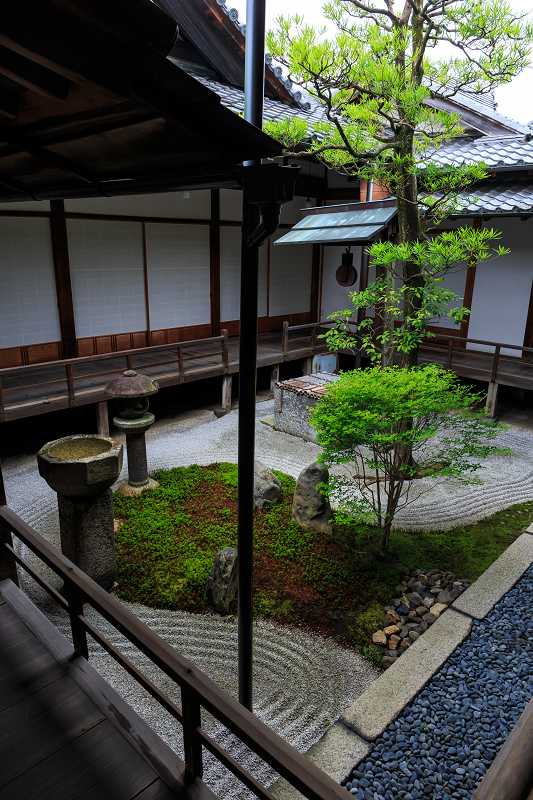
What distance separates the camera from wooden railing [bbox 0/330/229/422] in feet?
24.7

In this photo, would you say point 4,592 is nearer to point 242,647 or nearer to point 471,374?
point 242,647

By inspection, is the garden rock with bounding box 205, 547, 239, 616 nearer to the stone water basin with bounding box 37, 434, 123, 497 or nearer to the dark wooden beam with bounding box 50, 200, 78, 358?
the stone water basin with bounding box 37, 434, 123, 497

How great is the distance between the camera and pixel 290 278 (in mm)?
12930

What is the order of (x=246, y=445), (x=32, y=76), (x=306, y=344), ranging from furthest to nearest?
(x=306, y=344)
(x=246, y=445)
(x=32, y=76)

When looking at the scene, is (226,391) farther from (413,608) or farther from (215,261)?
(413,608)

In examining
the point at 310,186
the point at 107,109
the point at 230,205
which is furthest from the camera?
the point at 310,186

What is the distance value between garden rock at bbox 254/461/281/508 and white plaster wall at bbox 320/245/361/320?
743cm

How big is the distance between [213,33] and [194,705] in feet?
37.5

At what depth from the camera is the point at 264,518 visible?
6.02m


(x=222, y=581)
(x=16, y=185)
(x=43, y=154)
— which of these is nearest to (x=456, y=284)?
(x=222, y=581)

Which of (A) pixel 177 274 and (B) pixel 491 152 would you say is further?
(A) pixel 177 274

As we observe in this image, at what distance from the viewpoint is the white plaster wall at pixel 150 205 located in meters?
8.91

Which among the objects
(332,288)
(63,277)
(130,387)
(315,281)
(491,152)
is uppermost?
(491,152)

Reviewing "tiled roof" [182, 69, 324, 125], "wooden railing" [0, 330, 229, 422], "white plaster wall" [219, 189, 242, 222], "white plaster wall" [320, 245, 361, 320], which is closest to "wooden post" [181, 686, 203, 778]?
"wooden railing" [0, 330, 229, 422]
